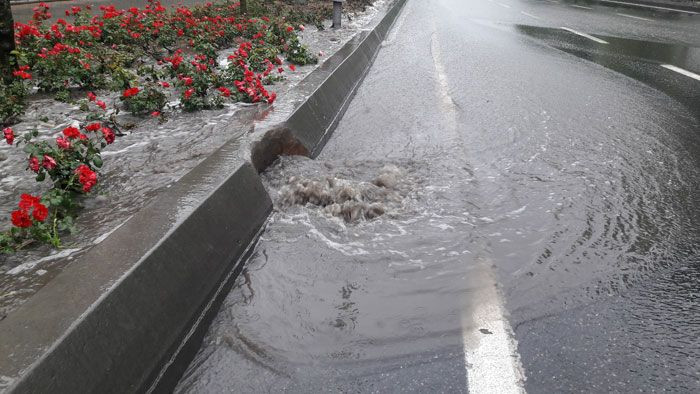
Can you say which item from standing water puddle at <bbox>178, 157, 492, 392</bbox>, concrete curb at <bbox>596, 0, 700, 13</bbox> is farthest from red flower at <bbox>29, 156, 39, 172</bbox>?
concrete curb at <bbox>596, 0, 700, 13</bbox>

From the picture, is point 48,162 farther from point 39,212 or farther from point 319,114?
point 319,114

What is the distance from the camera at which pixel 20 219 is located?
2623 millimetres

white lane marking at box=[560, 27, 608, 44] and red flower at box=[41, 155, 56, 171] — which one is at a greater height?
red flower at box=[41, 155, 56, 171]

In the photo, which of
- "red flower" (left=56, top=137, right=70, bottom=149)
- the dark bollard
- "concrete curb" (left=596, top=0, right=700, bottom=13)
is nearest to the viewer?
"red flower" (left=56, top=137, right=70, bottom=149)

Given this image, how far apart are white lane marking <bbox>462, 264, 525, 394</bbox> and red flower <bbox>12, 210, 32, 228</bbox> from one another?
2290 millimetres

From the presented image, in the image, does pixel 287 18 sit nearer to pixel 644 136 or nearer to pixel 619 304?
pixel 644 136

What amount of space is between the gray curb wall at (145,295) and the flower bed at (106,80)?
611 mm

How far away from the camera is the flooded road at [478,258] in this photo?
7.66ft

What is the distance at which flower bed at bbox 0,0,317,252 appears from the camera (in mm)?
3196

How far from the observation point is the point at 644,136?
214 inches

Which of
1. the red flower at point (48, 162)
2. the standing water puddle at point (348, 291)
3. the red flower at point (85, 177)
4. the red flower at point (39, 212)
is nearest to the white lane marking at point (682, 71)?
the standing water puddle at point (348, 291)

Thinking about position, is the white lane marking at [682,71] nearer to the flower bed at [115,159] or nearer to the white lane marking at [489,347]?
the flower bed at [115,159]

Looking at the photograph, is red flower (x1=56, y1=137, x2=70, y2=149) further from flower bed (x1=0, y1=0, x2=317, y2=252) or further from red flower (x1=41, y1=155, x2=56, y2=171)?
red flower (x1=41, y1=155, x2=56, y2=171)

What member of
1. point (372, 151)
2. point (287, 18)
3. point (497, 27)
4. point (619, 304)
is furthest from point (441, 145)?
point (497, 27)
